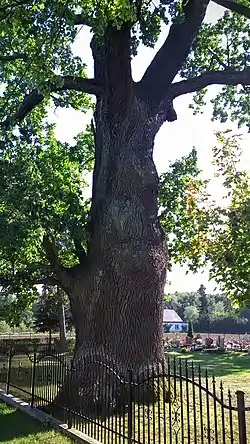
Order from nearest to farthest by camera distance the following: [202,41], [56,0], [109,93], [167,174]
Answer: [56,0]
[109,93]
[202,41]
[167,174]

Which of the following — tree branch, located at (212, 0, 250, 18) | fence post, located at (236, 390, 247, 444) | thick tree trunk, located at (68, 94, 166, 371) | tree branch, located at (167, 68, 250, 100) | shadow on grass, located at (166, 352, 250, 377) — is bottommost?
shadow on grass, located at (166, 352, 250, 377)

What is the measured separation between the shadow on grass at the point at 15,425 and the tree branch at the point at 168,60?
24.2ft

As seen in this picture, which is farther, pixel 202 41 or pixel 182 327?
pixel 182 327

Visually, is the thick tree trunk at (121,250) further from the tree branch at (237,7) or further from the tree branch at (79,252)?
the tree branch at (237,7)

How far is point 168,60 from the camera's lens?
11023 millimetres

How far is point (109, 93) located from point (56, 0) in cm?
281

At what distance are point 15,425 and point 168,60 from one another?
874cm

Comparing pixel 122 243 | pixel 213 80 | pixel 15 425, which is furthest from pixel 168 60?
pixel 15 425

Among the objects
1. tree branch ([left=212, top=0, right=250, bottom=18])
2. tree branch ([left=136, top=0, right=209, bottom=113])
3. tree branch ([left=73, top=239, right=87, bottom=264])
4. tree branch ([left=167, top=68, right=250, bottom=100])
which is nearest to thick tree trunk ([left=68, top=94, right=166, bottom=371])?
tree branch ([left=73, top=239, right=87, bottom=264])

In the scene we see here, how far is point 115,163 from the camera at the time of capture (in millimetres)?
10336

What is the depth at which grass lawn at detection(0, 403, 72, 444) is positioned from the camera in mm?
6910

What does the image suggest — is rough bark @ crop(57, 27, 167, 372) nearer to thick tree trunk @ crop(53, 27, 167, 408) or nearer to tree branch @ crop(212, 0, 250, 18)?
thick tree trunk @ crop(53, 27, 167, 408)

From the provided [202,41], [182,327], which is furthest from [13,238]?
[182,327]

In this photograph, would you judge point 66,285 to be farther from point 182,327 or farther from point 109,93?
point 182,327
